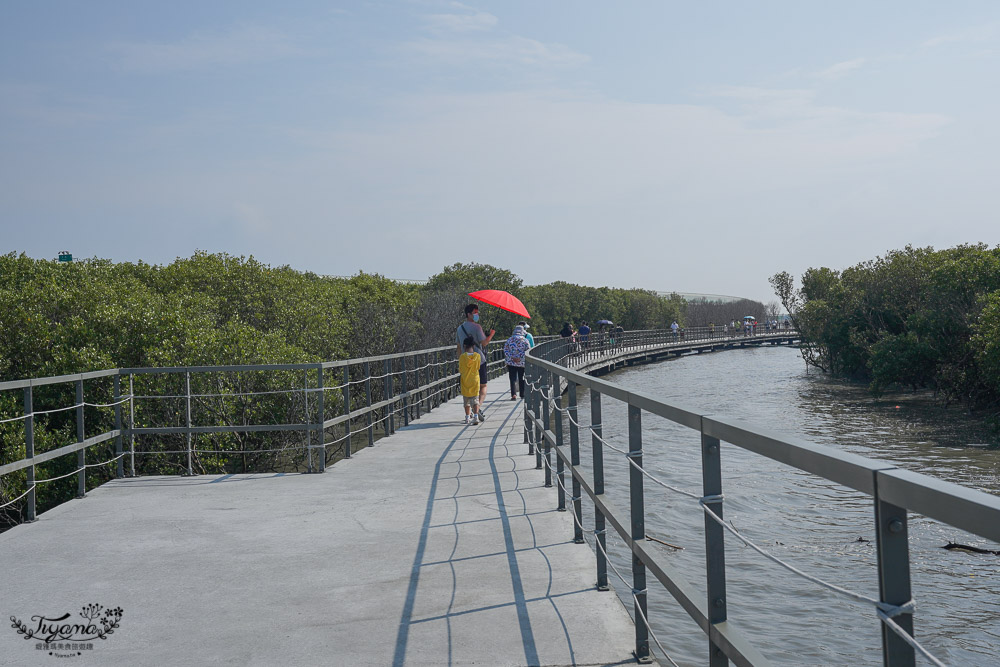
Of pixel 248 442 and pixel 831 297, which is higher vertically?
pixel 831 297

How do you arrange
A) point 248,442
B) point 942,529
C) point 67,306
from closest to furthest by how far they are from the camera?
1. point 942,529
2. point 248,442
3. point 67,306

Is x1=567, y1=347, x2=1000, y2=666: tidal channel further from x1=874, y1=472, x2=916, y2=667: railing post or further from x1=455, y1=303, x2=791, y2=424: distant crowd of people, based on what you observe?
x1=455, y1=303, x2=791, y2=424: distant crowd of people

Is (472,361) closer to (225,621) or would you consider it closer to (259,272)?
(225,621)

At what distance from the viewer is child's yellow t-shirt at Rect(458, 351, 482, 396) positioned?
13.5 meters

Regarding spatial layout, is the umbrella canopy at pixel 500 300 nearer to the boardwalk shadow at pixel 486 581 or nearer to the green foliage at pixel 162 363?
the green foliage at pixel 162 363

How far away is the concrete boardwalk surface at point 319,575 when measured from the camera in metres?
4.11

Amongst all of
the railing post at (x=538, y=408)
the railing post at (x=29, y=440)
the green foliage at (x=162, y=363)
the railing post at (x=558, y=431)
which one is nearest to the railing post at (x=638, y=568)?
the railing post at (x=558, y=431)

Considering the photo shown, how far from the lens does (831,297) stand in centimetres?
3959

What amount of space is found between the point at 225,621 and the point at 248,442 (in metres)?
10.8

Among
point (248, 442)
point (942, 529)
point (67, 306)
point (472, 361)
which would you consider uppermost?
point (67, 306)

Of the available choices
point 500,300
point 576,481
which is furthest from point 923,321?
point 576,481

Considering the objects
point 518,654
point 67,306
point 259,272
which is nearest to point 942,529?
point 518,654
